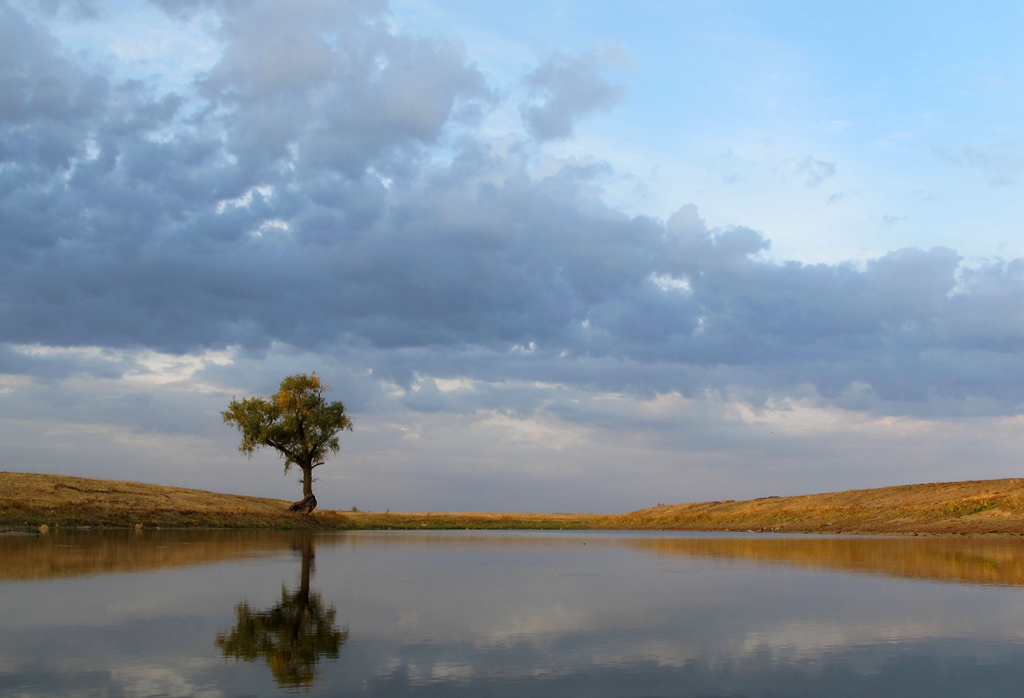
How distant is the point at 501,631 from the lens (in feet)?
39.4

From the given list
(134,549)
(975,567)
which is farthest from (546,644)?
(134,549)

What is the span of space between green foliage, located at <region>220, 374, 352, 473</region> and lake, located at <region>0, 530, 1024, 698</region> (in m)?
36.0

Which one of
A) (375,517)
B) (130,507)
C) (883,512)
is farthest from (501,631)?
(375,517)

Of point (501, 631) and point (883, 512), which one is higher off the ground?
point (501, 631)

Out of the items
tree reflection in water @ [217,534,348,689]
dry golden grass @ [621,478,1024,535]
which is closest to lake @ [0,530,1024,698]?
tree reflection in water @ [217,534,348,689]

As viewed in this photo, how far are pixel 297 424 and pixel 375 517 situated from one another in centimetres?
2166

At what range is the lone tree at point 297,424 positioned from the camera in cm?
5841

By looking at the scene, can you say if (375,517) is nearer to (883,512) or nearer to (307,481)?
(307,481)

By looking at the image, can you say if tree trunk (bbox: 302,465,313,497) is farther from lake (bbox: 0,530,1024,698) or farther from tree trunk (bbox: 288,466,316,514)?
lake (bbox: 0,530,1024,698)

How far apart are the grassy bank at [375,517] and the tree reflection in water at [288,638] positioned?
30.1 meters

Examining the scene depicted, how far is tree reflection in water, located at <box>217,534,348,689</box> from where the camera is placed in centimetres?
923

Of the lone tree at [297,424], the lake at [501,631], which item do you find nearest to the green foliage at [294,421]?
the lone tree at [297,424]

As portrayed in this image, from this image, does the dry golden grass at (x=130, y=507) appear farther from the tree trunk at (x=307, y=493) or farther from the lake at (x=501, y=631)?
the lake at (x=501, y=631)

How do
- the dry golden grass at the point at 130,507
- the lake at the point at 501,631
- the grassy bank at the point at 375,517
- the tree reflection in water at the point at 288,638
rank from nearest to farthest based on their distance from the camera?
the lake at the point at 501,631
the tree reflection in water at the point at 288,638
the dry golden grass at the point at 130,507
the grassy bank at the point at 375,517
